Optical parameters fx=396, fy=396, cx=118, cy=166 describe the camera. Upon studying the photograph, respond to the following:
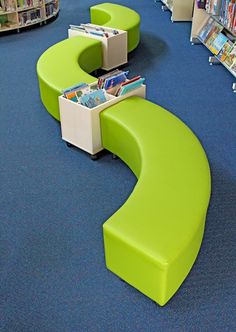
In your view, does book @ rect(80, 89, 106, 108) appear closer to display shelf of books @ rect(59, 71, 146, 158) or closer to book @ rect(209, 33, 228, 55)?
display shelf of books @ rect(59, 71, 146, 158)

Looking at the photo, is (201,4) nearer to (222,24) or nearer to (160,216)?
(222,24)

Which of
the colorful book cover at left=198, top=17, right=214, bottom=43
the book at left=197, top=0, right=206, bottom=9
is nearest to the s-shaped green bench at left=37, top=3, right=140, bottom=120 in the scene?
the book at left=197, top=0, right=206, bottom=9

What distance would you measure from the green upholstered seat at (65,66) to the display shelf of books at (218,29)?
5.81ft

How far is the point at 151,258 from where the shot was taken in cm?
219

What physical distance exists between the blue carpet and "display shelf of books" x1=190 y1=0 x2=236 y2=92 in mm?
291

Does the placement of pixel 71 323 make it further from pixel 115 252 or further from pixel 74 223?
pixel 74 223

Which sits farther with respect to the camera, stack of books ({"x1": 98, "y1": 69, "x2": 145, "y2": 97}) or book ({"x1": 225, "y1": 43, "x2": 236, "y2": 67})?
book ({"x1": 225, "y1": 43, "x2": 236, "y2": 67})

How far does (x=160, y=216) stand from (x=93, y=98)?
1666mm

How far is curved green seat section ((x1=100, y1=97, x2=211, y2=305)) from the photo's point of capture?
225 centimetres

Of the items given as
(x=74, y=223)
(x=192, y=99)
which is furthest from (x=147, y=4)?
(x=74, y=223)

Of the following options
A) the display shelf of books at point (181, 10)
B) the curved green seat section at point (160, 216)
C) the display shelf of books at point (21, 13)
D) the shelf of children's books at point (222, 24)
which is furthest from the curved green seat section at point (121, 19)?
the curved green seat section at point (160, 216)

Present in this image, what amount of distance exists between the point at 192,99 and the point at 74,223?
100 inches

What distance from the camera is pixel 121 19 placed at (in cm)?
614

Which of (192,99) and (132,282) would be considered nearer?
(132,282)
